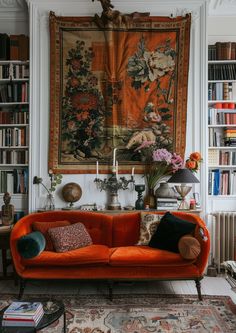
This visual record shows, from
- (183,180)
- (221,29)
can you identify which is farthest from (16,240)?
(221,29)

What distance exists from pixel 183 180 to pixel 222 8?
244 centimetres

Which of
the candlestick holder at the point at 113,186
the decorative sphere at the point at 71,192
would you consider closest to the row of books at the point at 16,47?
the decorative sphere at the point at 71,192

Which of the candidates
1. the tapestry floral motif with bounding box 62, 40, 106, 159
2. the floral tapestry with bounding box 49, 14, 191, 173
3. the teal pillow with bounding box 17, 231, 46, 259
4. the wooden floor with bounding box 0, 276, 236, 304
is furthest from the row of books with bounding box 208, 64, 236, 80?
the teal pillow with bounding box 17, 231, 46, 259

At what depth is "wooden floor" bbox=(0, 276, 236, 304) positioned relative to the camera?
339 cm

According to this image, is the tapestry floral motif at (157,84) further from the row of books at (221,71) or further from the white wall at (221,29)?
the white wall at (221,29)

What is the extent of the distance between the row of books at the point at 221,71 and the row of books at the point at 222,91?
76mm

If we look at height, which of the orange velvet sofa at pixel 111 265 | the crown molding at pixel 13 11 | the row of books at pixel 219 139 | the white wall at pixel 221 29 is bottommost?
the orange velvet sofa at pixel 111 265

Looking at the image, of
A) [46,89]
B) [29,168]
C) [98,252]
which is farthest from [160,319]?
[46,89]

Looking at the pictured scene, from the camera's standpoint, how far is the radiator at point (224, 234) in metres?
4.07

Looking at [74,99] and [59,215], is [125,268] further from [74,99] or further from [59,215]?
[74,99]

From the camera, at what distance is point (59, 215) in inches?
150

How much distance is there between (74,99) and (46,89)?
1.29ft

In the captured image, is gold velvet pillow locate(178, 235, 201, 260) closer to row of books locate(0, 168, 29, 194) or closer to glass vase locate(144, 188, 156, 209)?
glass vase locate(144, 188, 156, 209)

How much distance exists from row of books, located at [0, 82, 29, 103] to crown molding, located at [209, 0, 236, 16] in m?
2.66
